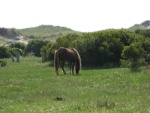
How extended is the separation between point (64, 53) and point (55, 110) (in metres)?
19.9

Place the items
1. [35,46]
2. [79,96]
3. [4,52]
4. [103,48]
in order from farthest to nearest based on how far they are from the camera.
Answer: [35,46]
[4,52]
[103,48]
[79,96]

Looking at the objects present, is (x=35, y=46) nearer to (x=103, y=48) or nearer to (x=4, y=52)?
(x=4, y=52)

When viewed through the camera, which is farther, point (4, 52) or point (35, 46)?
point (35, 46)

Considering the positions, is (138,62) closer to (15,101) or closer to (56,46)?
(15,101)

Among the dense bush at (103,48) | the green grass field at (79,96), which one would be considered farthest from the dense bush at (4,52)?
the green grass field at (79,96)

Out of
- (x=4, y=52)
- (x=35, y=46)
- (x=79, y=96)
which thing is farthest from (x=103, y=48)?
(x=35, y=46)

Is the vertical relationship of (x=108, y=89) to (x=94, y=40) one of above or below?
below

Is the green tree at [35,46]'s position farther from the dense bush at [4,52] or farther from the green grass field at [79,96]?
the green grass field at [79,96]

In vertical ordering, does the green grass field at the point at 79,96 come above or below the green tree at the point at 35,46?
below

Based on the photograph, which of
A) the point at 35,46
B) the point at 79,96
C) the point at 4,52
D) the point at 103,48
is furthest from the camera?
the point at 35,46

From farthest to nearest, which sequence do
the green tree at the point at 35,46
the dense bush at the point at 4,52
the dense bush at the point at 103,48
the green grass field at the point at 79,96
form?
1. the green tree at the point at 35,46
2. the dense bush at the point at 4,52
3. the dense bush at the point at 103,48
4. the green grass field at the point at 79,96

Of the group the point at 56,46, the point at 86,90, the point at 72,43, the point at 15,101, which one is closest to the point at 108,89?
the point at 86,90

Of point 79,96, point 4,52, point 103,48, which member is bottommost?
point 79,96

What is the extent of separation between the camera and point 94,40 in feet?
159
